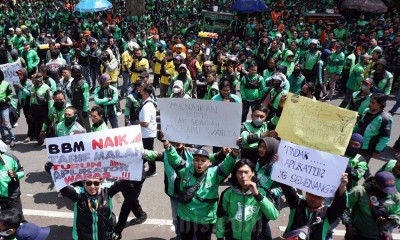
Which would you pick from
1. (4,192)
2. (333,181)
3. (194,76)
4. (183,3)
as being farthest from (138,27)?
(333,181)

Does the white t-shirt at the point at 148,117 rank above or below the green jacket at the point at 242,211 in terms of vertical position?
below

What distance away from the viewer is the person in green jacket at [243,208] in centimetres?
368

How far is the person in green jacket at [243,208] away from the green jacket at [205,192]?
30 centimetres

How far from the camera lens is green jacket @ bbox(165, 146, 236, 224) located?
4.16 meters

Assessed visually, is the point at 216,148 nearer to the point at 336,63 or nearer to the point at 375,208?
the point at 375,208

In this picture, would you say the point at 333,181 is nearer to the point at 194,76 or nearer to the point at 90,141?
the point at 90,141

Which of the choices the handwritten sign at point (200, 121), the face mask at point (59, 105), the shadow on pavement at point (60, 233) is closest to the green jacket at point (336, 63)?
the face mask at point (59, 105)

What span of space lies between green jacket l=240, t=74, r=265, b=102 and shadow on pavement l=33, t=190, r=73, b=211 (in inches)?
161

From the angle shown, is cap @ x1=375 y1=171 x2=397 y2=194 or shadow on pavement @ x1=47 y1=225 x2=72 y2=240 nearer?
cap @ x1=375 y1=171 x2=397 y2=194

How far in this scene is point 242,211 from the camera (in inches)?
148

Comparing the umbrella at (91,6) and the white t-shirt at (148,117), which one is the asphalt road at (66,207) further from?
the umbrella at (91,6)

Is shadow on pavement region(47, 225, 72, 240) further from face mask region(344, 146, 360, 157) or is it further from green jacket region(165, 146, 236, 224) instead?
face mask region(344, 146, 360, 157)

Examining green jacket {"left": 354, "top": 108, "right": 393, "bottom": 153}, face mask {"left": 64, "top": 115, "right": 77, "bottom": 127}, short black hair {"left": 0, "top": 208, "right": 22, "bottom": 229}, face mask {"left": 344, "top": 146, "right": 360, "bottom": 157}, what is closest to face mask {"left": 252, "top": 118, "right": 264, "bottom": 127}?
face mask {"left": 344, "top": 146, "right": 360, "bottom": 157}

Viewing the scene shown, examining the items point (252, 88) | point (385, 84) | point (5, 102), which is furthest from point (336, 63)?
point (5, 102)
